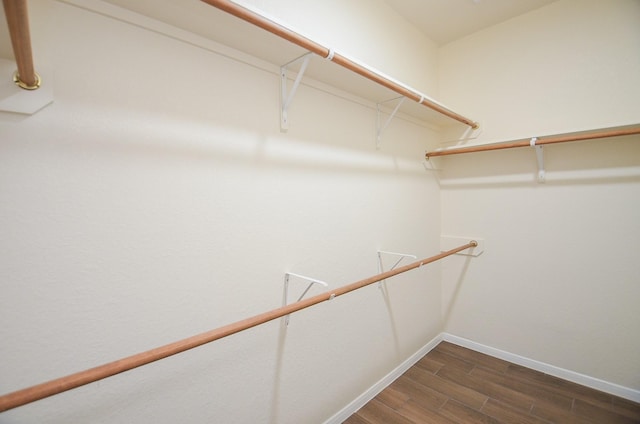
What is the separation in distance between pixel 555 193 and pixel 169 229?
8.05ft

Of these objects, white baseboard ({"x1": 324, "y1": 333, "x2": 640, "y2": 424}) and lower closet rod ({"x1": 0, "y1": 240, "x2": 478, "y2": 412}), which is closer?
lower closet rod ({"x1": 0, "y1": 240, "x2": 478, "y2": 412})

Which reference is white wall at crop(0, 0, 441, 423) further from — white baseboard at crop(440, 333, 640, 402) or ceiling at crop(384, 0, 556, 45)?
white baseboard at crop(440, 333, 640, 402)

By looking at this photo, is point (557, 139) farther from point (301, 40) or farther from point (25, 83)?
point (25, 83)

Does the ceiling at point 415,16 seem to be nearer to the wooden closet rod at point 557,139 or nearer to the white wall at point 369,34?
the white wall at point 369,34

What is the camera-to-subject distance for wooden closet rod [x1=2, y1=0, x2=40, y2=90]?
0.50m

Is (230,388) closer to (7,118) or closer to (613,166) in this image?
(7,118)

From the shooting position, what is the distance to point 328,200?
5.01ft

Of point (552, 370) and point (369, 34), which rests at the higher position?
point (369, 34)

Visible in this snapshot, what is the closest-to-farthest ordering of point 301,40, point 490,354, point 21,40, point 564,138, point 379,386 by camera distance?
point 21,40 < point 301,40 < point 564,138 < point 379,386 < point 490,354

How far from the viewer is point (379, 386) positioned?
6.11ft

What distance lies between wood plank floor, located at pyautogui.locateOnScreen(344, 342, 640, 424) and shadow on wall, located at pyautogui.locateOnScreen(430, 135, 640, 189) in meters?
1.41

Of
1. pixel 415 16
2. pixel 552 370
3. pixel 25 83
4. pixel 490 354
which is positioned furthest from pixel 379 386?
pixel 415 16

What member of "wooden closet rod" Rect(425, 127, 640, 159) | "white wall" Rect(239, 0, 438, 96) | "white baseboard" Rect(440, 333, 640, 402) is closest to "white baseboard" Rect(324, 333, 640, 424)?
"white baseboard" Rect(440, 333, 640, 402)

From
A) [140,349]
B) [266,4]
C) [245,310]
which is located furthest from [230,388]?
[266,4]
